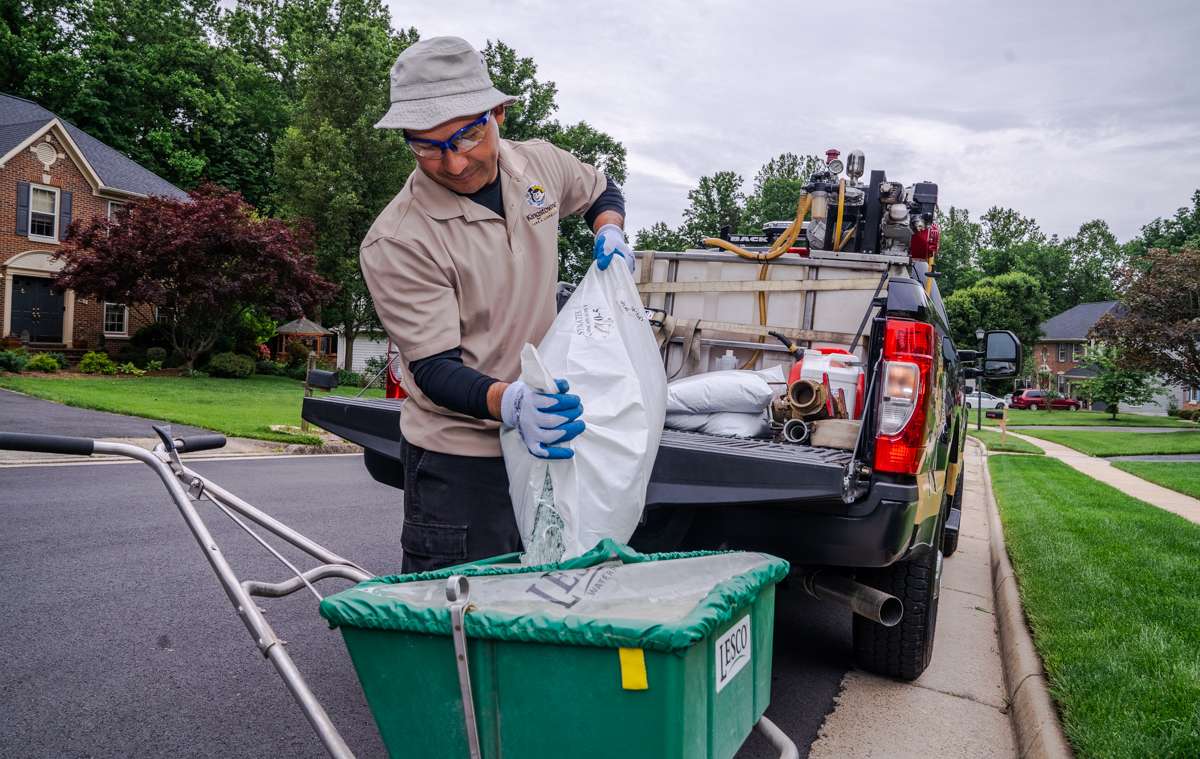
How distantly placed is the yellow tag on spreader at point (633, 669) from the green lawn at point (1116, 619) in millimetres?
2334

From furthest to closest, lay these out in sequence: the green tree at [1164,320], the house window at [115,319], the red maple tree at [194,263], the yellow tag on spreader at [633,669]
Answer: the green tree at [1164,320], the house window at [115,319], the red maple tree at [194,263], the yellow tag on spreader at [633,669]

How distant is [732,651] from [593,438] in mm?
830

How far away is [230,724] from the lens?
3273 mm

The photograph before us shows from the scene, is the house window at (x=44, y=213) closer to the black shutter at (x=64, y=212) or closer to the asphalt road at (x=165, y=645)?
the black shutter at (x=64, y=212)

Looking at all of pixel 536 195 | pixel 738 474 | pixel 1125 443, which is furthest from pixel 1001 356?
pixel 1125 443

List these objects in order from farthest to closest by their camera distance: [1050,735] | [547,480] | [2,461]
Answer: [2,461]
[1050,735]
[547,480]

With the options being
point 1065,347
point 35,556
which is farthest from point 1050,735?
point 1065,347

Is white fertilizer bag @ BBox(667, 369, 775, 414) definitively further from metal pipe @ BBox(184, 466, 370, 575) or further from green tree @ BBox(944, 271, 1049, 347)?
green tree @ BBox(944, 271, 1049, 347)

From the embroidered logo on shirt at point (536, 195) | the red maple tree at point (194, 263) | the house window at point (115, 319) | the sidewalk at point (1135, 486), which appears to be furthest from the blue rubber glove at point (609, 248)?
the house window at point (115, 319)

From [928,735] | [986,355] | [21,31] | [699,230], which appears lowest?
[928,735]

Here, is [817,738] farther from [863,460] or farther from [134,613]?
[134,613]

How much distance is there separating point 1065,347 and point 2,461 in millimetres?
75374

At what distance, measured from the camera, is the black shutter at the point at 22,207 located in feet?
87.8

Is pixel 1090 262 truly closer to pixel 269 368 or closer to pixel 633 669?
pixel 269 368
